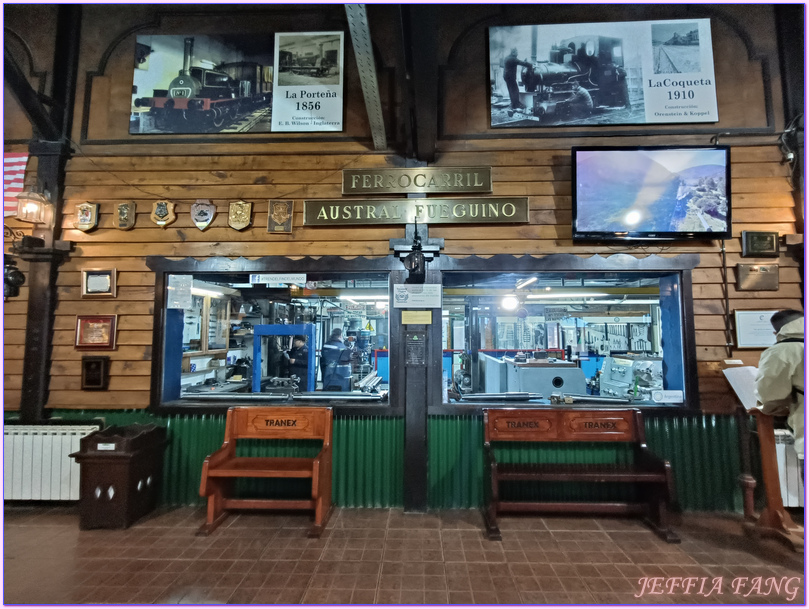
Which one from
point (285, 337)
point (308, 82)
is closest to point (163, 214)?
point (285, 337)

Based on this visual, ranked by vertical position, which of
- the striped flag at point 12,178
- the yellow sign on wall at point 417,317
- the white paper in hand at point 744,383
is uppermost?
the striped flag at point 12,178

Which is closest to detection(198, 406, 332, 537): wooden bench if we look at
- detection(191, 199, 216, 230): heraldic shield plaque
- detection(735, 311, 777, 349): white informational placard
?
detection(191, 199, 216, 230): heraldic shield plaque

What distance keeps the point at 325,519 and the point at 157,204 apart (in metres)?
3.76

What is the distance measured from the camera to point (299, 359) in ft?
16.3

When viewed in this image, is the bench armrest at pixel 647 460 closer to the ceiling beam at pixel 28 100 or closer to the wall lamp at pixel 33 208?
the wall lamp at pixel 33 208

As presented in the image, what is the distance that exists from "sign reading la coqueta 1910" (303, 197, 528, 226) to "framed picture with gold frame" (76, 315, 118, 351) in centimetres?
241

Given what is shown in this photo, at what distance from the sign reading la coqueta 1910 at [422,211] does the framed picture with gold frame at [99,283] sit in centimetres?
221

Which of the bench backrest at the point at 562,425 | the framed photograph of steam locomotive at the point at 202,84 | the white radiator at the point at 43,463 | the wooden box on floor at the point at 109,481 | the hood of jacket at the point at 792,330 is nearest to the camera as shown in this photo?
the hood of jacket at the point at 792,330

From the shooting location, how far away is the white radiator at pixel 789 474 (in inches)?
150

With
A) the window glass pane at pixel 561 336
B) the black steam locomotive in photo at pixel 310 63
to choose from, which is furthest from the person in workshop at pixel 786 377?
the black steam locomotive in photo at pixel 310 63

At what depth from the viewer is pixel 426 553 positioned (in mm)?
3191

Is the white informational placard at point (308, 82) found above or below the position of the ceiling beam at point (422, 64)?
above

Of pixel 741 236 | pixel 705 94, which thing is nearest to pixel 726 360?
pixel 741 236

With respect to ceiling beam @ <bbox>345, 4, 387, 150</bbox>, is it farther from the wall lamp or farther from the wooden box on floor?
the wooden box on floor
